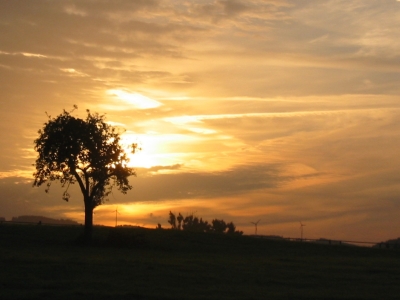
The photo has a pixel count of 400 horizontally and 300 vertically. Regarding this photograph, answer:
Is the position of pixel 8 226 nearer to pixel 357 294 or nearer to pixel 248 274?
pixel 248 274

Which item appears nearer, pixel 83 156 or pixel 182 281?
pixel 182 281

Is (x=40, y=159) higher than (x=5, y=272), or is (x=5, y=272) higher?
(x=40, y=159)

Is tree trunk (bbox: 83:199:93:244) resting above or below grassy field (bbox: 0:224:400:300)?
above

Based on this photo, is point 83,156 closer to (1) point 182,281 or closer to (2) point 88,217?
(2) point 88,217

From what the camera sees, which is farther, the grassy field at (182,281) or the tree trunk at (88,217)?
the tree trunk at (88,217)

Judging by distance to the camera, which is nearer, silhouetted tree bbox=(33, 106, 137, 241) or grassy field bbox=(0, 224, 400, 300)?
grassy field bbox=(0, 224, 400, 300)

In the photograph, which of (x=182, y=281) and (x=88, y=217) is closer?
(x=182, y=281)

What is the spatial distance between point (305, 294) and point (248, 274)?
10272mm

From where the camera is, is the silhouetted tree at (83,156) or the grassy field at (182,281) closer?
the grassy field at (182,281)

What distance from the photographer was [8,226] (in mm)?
87312

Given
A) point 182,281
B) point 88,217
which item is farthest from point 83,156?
point 182,281

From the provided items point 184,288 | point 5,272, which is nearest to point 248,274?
point 184,288

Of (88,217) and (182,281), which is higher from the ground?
(88,217)

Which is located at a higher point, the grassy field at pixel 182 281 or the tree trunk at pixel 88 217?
the tree trunk at pixel 88 217
